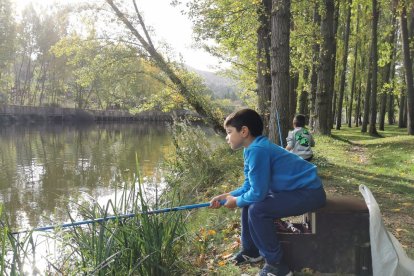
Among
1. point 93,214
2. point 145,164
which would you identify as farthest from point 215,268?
point 145,164

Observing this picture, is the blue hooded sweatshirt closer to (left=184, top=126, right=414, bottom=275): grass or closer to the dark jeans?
the dark jeans

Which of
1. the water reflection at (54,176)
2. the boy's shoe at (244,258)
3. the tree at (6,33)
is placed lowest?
the water reflection at (54,176)

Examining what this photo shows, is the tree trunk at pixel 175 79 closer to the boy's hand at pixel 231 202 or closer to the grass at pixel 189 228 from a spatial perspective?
the grass at pixel 189 228

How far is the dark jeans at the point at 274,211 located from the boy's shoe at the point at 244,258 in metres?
0.39

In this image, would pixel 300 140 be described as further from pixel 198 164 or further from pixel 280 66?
pixel 198 164

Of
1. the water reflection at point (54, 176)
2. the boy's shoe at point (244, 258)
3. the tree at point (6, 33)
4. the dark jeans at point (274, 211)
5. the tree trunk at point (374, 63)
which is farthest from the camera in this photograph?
the tree at point (6, 33)

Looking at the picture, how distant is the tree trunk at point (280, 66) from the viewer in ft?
26.3

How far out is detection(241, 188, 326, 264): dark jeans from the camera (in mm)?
3262

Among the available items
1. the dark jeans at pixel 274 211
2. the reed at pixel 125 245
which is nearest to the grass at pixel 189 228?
the reed at pixel 125 245

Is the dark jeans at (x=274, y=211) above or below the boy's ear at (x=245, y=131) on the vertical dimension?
below

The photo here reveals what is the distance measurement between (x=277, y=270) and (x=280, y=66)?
18.3ft

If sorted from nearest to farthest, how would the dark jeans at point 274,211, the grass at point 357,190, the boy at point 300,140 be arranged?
the dark jeans at point 274,211
the grass at point 357,190
the boy at point 300,140

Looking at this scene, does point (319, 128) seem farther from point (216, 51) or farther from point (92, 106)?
point (92, 106)

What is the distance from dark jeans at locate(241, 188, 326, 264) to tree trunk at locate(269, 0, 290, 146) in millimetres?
4657
